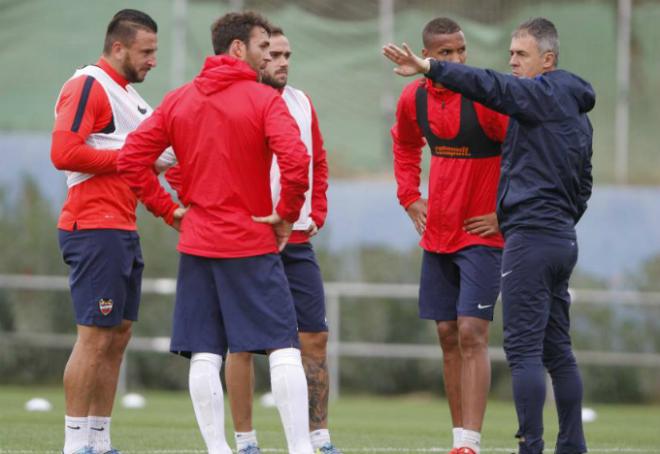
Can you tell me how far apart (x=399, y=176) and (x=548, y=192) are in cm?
159

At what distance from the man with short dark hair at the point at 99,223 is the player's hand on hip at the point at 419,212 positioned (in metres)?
1.72

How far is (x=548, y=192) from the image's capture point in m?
7.66

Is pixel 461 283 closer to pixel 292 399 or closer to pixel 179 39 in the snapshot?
pixel 292 399

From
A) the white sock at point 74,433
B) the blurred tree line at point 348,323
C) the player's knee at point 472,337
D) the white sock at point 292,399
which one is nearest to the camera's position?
the white sock at point 292,399

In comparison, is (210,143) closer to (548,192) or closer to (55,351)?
(548,192)

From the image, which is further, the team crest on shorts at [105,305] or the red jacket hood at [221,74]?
the team crest on shorts at [105,305]

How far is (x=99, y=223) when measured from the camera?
8258 millimetres

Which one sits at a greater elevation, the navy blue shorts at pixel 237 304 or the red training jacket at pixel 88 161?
the red training jacket at pixel 88 161

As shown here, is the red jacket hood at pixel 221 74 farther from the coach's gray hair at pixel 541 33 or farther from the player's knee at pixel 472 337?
the player's knee at pixel 472 337

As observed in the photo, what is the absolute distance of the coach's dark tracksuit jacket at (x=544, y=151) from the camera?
7.51m

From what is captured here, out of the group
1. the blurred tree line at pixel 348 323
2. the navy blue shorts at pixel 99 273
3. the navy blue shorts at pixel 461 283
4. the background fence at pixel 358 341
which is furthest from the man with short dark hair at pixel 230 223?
the blurred tree line at pixel 348 323

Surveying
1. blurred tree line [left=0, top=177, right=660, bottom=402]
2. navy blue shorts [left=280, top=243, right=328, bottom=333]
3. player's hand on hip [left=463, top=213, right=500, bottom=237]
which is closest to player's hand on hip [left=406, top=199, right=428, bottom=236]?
player's hand on hip [left=463, top=213, right=500, bottom=237]

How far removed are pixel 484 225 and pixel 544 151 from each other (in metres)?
0.93

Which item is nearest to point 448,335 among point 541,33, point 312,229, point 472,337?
point 472,337
